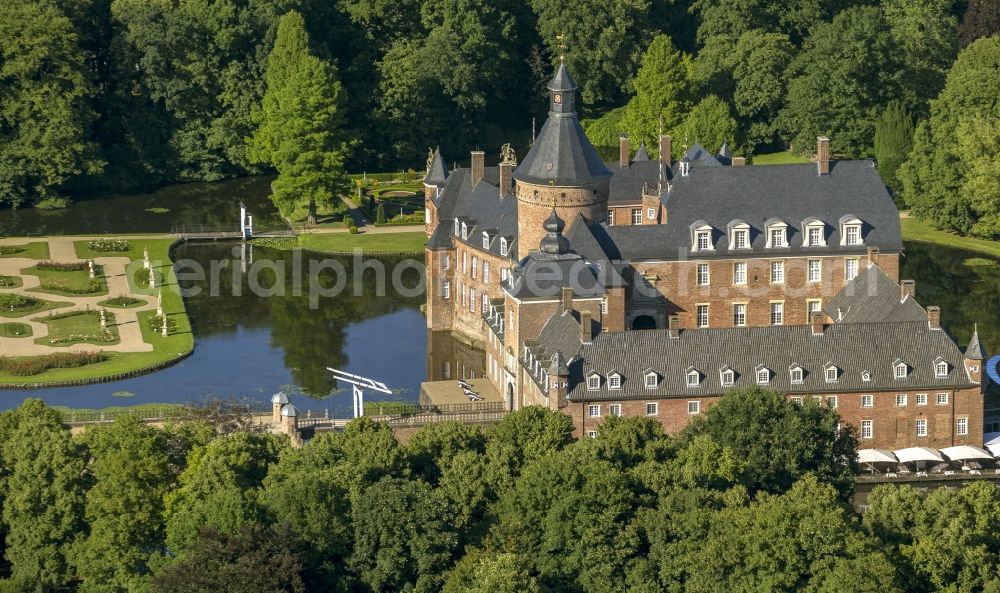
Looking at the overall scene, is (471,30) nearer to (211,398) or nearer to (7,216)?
(7,216)

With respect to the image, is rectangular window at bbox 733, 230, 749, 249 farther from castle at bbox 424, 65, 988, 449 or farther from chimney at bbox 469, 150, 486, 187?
chimney at bbox 469, 150, 486, 187

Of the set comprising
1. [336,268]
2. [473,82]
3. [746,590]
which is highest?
[473,82]

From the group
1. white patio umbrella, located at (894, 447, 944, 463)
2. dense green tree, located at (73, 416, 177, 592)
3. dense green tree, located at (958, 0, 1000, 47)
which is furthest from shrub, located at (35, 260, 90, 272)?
dense green tree, located at (958, 0, 1000, 47)

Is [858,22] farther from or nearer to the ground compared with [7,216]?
farther from the ground

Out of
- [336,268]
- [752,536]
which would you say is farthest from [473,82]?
[752,536]

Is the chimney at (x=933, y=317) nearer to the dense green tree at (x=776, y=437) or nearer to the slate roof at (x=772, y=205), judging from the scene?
the dense green tree at (x=776, y=437)

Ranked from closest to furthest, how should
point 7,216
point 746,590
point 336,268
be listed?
point 746,590 → point 336,268 → point 7,216

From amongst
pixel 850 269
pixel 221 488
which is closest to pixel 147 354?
pixel 221 488
